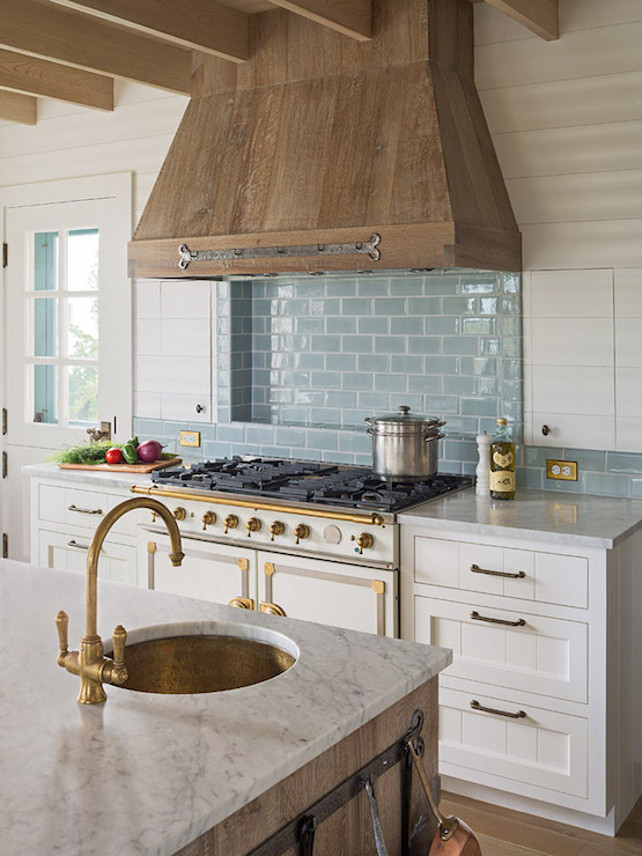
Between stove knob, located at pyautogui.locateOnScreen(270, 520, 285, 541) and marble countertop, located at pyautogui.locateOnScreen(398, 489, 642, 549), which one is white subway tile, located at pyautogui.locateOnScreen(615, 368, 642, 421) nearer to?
marble countertop, located at pyautogui.locateOnScreen(398, 489, 642, 549)

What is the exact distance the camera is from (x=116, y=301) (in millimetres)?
4980

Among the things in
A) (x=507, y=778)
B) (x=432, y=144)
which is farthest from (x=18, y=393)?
(x=507, y=778)

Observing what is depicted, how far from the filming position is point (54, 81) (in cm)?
449

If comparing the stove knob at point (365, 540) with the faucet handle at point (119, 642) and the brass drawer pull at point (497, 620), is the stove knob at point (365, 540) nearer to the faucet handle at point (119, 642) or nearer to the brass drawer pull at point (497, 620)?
the brass drawer pull at point (497, 620)

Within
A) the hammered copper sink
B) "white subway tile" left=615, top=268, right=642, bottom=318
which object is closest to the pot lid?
"white subway tile" left=615, top=268, right=642, bottom=318

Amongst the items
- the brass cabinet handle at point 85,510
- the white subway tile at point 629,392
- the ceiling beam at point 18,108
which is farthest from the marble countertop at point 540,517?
the ceiling beam at point 18,108

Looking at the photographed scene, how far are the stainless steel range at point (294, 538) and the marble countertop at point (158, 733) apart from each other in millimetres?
1353

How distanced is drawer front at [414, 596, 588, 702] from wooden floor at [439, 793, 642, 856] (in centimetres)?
45

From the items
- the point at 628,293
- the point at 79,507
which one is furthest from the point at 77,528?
the point at 628,293

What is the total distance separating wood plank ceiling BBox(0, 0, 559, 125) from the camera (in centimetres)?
336

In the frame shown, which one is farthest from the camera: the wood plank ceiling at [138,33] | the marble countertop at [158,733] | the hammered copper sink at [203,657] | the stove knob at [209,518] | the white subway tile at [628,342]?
the stove knob at [209,518]

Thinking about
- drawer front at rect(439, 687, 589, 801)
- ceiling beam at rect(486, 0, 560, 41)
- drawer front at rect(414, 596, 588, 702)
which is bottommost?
drawer front at rect(439, 687, 589, 801)

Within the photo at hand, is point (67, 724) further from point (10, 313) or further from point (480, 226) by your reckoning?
point (10, 313)

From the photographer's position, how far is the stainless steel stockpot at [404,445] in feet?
12.5
